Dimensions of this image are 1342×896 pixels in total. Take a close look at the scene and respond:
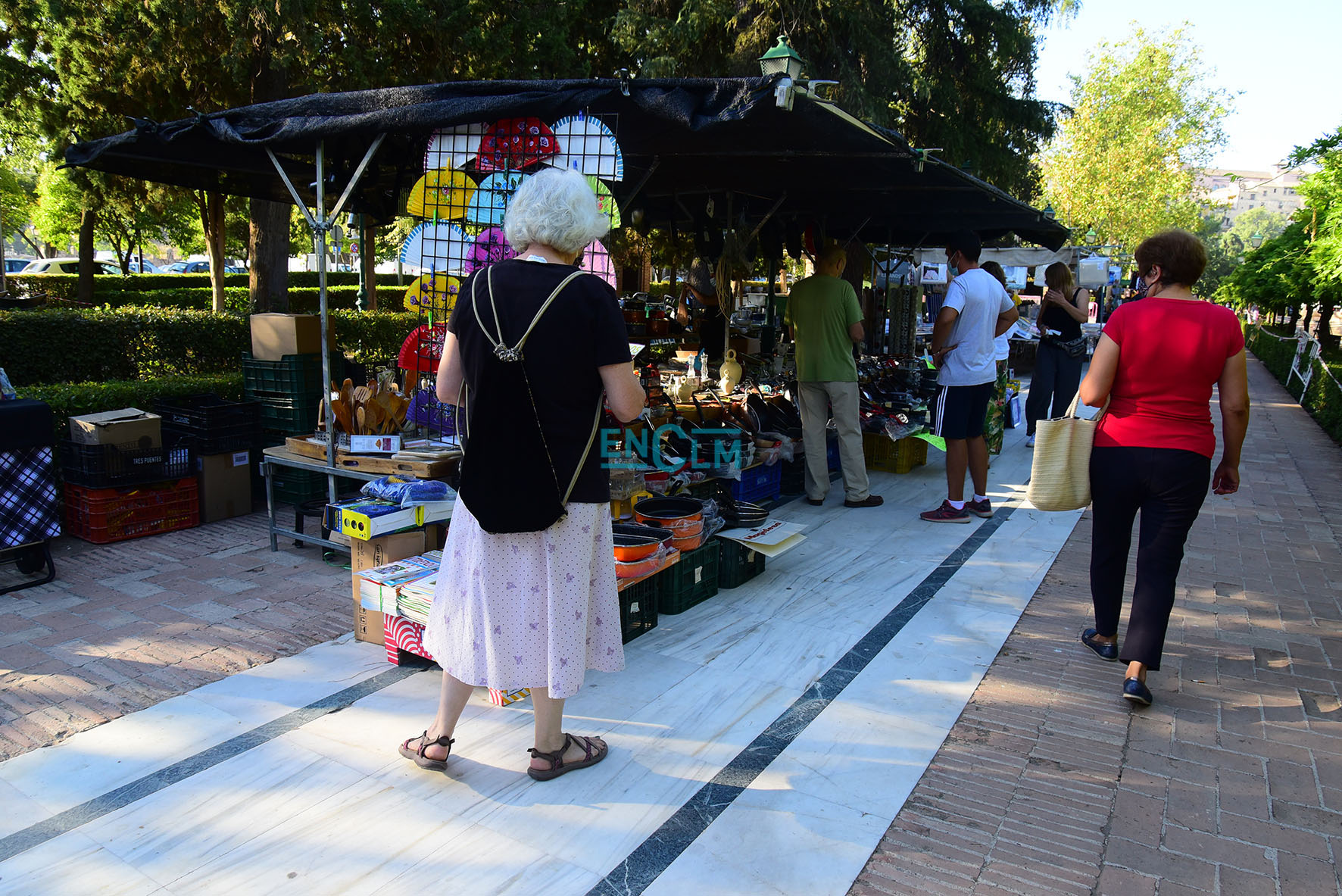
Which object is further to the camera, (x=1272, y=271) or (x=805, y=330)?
(x=1272, y=271)

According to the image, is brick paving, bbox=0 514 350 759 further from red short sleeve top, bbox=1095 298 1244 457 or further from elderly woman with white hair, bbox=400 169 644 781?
red short sleeve top, bbox=1095 298 1244 457

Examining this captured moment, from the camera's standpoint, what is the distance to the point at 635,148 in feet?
17.8

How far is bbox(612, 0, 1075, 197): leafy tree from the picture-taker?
1152 centimetres

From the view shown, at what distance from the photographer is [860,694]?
346 centimetres

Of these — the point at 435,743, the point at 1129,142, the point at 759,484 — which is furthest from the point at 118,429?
the point at 1129,142

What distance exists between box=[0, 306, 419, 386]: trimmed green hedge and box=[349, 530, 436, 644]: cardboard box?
15.3ft

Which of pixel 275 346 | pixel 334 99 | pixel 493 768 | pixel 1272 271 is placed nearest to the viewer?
pixel 493 768

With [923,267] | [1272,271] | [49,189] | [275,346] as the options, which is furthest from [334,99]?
[49,189]

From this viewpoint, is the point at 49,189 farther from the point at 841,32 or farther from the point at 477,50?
the point at 841,32

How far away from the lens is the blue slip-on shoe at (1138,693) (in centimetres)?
336

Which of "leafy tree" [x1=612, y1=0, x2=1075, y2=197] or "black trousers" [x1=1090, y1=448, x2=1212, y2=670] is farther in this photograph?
"leafy tree" [x1=612, y1=0, x2=1075, y2=197]

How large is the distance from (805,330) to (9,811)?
16.9 ft

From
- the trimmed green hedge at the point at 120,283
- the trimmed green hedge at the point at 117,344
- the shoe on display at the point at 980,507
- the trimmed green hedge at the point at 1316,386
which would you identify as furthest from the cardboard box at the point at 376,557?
the trimmed green hedge at the point at 120,283

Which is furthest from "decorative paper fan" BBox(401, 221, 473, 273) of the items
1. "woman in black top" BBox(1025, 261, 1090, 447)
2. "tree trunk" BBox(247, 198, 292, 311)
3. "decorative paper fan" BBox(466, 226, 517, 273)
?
"tree trunk" BBox(247, 198, 292, 311)
